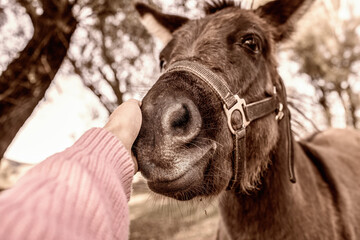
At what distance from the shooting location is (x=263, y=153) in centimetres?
222

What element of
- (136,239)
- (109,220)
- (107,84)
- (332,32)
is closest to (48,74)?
(107,84)

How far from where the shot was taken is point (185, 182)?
5.31 ft

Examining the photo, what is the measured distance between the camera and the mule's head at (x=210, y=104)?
153 cm

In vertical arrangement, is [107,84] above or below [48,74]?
below

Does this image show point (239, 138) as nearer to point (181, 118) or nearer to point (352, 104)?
point (181, 118)

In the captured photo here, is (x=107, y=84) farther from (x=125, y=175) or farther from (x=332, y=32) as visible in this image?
(x=332, y=32)

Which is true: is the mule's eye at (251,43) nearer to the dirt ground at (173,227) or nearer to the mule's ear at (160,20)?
the mule's ear at (160,20)

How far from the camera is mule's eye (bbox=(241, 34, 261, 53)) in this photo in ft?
7.50

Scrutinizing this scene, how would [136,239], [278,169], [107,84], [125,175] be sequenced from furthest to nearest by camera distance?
[107,84] → [136,239] → [278,169] → [125,175]

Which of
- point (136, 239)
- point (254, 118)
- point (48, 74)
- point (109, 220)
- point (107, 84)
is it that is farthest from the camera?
point (107, 84)

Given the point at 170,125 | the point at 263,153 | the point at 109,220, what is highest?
the point at 109,220

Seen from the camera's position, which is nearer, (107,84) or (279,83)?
(279,83)

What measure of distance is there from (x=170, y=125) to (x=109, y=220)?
0.68 m

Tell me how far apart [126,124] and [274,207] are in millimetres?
1570
